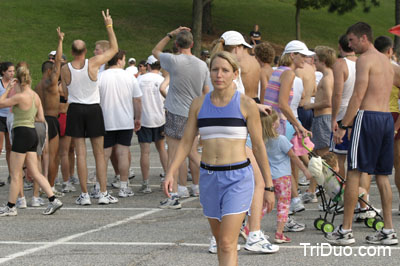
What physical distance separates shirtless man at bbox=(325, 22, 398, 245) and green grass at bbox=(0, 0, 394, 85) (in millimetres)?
29903

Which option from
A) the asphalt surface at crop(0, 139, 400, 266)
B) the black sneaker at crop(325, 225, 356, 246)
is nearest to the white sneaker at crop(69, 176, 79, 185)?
the asphalt surface at crop(0, 139, 400, 266)

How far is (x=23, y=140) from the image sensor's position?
1010 centimetres

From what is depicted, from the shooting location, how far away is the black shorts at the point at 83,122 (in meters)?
10.6

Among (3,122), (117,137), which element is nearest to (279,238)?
(117,137)

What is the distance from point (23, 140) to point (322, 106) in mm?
4125

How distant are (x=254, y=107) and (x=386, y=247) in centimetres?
252

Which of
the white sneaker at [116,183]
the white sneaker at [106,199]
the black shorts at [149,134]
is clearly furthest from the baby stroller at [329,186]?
the white sneaker at [116,183]

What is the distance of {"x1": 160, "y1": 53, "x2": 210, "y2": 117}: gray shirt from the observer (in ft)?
33.5

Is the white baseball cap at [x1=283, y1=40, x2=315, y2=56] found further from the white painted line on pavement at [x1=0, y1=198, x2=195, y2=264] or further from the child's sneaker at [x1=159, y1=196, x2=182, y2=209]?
the white painted line on pavement at [x1=0, y1=198, x2=195, y2=264]

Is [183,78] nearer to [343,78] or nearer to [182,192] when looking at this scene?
[182,192]

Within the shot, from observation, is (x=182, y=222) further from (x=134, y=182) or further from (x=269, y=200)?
(x=134, y=182)

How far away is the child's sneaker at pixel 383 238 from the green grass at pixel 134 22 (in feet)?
98.6

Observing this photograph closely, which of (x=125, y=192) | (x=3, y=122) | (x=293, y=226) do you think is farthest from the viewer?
(x=3, y=122)

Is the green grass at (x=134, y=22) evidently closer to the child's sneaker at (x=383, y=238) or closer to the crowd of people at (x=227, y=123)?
the crowd of people at (x=227, y=123)
